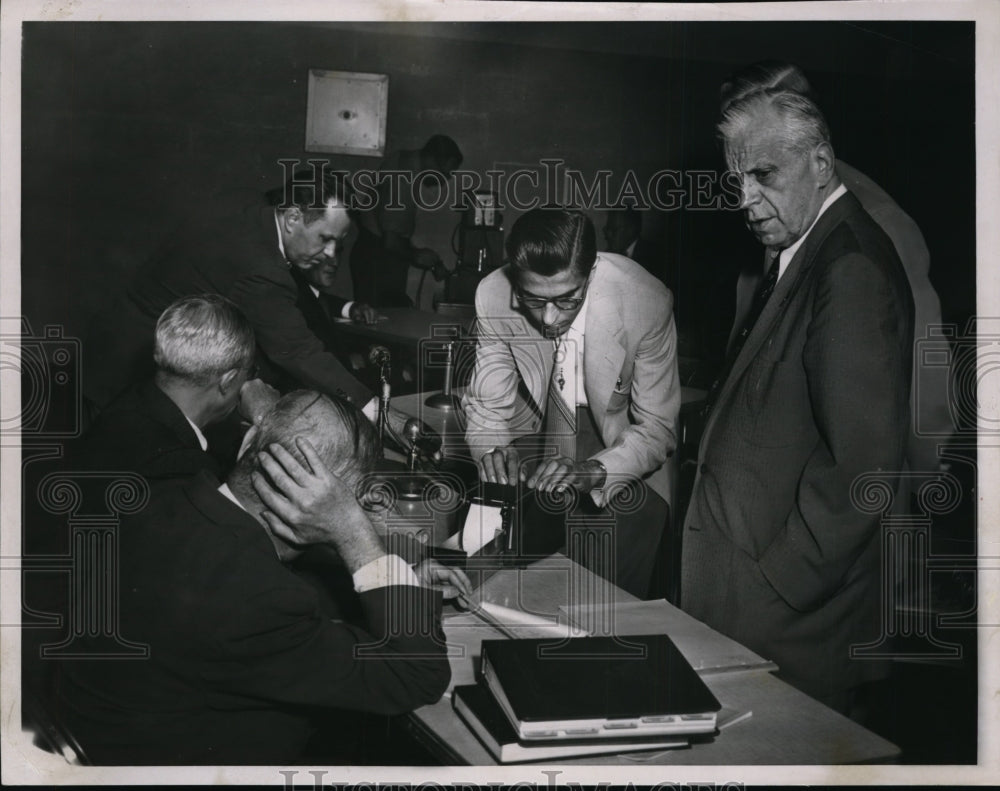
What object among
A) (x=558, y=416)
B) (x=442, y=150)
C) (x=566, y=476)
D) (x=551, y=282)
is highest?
(x=442, y=150)

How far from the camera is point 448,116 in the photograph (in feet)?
7.16

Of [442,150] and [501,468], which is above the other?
[442,150]

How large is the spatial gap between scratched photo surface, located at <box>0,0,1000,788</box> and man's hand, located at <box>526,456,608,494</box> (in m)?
0.04

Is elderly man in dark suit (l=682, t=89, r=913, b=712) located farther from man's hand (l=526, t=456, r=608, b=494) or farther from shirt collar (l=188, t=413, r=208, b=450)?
shirt collar (l=188, t=413, r=208, b=450)

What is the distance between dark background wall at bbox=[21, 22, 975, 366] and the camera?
2186mm

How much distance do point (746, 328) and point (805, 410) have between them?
249 mm

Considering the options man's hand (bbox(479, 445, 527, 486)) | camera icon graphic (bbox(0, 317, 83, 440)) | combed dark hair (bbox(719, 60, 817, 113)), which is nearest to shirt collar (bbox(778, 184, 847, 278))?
combed dark hair (bbox(719, 60, 817, 113))

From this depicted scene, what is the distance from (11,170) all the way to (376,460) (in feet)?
3.85

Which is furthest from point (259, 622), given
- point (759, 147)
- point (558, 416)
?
point (759, 147)

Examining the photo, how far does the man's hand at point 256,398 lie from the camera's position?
6.98 ft

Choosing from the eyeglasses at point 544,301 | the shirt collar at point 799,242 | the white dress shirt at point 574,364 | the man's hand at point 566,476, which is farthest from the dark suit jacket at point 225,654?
the shirt collar at point 799,242

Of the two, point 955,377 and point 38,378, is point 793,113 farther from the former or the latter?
point 38,378

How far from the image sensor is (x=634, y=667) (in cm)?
182

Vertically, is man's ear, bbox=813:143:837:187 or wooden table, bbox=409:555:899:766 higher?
man's ear, bbox=813:143:837:187
